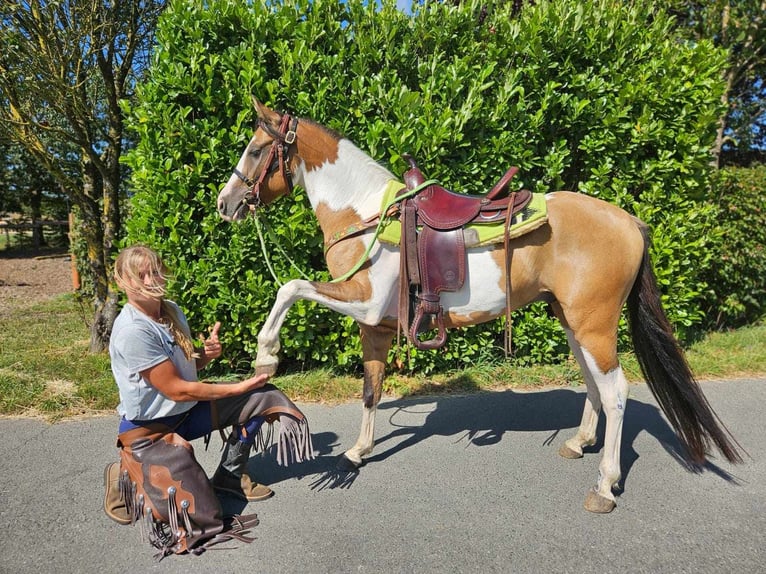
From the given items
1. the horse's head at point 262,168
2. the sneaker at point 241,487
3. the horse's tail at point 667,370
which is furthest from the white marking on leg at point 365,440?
the horse's tail at point 667,370

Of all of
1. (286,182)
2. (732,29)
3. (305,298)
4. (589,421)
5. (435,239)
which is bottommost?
(589,421)

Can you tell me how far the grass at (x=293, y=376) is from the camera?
161 inches

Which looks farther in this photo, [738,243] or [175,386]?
[738,243]

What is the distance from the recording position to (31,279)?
36.0 feet

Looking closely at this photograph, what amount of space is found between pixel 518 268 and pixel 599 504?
55.9 inches

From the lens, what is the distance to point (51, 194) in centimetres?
1980

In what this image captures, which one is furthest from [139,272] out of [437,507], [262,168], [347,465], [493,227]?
[437,507]

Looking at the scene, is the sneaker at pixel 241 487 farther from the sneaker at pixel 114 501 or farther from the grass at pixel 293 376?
the grass at pixel 293 376

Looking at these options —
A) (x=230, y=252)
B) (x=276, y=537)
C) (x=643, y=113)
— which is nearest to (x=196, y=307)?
(x=230, y=252)

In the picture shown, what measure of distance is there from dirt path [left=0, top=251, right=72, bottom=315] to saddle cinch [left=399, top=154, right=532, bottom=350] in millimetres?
7566

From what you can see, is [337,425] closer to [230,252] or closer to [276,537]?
[276,537]

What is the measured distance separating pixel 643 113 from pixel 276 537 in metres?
4.97

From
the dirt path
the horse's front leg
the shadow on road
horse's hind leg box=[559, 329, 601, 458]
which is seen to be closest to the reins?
the horse's front leg

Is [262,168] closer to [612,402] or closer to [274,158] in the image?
[274,158]
